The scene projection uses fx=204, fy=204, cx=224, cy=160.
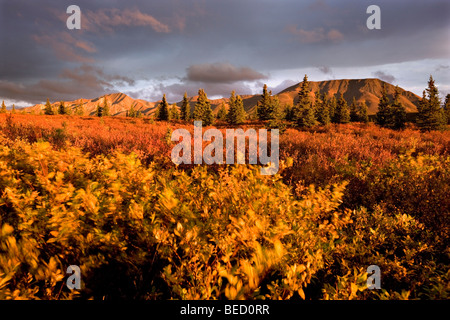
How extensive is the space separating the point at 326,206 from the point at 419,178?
9.83 feet

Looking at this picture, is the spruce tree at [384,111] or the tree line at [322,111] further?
the spruce tree at [384,111]

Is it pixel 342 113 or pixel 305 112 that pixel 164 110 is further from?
pixel 342 113

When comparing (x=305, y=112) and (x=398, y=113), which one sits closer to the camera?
→ (x=305, y=112)

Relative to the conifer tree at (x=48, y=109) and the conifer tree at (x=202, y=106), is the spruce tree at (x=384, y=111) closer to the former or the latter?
the conifer tree at (x=202, y=106)

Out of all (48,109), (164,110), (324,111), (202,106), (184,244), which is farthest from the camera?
(48,109)

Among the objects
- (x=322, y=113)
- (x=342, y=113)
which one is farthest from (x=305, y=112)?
(x=342, y=113)

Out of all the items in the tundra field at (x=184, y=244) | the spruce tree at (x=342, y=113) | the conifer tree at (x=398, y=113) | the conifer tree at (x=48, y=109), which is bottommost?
the tundra field at (x=184, y=244)

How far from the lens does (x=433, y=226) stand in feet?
9.37

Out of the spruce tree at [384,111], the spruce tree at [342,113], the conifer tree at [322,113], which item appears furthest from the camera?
the spruce tree at [342,113]

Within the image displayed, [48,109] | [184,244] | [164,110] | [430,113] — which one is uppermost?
[48,109]

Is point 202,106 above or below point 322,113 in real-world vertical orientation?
above

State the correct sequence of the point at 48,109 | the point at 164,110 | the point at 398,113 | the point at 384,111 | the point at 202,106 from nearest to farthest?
the point at 398,113
the point at 384,111
the point at 202,106
the point at 164,110
the point at 48,109

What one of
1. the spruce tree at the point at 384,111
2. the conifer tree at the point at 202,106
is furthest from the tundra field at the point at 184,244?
the spruce tree at the point at 384,111
